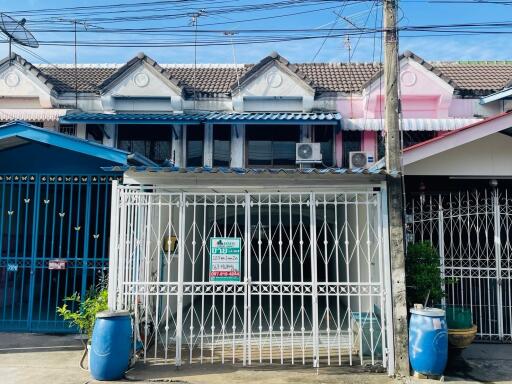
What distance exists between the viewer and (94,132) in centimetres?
1098

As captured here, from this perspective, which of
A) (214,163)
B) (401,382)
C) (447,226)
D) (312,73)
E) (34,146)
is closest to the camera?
(401,382)

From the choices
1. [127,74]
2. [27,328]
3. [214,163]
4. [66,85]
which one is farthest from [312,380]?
[66,85]

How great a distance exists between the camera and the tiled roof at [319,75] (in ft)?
35.8

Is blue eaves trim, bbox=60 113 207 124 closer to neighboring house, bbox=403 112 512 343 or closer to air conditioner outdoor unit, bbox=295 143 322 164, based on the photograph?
air conditioner outdoor unit, bbox=295 143 322 164

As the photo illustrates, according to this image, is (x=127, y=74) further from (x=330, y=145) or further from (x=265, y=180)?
(x=265, y=180)

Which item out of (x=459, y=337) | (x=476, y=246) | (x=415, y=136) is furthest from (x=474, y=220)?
(x=415, y=136)

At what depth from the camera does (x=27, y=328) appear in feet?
23.7

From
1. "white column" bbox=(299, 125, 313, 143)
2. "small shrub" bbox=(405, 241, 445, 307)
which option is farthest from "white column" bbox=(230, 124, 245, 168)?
"small shrub" bbox=(405, 241, 445, 307)

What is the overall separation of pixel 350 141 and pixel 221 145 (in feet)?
10.9

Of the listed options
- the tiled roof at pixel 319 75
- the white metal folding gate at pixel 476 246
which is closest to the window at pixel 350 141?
the tiled roof at pixel 319 75

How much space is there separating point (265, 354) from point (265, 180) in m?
2.50

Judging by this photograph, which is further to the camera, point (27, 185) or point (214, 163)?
point (214, 163)

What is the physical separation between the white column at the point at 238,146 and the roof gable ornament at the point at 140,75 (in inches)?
67.8

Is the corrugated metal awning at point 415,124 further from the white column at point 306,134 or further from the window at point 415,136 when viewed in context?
the white column at point 306,134
